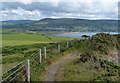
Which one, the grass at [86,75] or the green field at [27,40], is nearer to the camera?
the grass at [86,75]

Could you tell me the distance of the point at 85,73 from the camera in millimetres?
9391

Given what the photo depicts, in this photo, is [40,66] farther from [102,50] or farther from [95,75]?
[102,50]

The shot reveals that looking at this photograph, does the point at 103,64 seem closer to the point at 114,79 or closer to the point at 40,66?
the point at 114,79

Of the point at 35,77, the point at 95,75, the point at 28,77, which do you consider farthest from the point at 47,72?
the point at 95,75

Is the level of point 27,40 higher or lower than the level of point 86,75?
lower

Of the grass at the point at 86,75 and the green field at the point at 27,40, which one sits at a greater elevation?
the grass at the point at 86,75

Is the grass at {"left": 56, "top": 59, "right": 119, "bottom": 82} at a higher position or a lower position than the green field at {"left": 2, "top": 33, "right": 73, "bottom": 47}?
higher

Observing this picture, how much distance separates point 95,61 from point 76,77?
3.82m

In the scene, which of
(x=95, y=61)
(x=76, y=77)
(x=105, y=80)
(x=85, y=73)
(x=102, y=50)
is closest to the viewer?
(x=105, y=80)

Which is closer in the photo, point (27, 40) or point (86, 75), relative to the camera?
point (86, 75)

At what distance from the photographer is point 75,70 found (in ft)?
32.8

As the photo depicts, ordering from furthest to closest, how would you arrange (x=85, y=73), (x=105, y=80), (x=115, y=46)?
(x=115, y=46) → (x=85, y=73) → (x=105, y=80)

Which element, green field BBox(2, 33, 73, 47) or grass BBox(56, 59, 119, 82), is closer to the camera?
grass BBox(56, 59, 119, 82)

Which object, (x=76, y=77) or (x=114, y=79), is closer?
(x=114, y=79)
